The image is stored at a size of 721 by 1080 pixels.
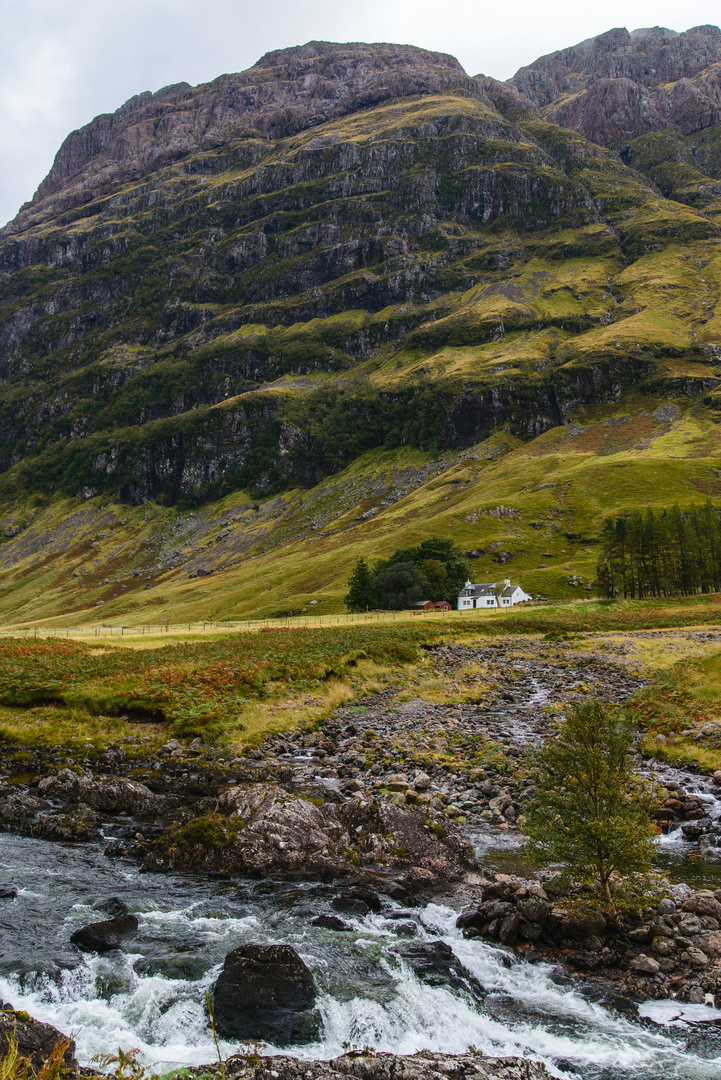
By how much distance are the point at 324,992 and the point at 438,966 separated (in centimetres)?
239

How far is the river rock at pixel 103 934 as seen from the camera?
12891 mm

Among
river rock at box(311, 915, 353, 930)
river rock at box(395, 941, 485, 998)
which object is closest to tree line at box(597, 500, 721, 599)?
river rock at box(311, 915, 353, 930)

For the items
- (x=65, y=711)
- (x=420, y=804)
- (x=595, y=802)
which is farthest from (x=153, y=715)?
(x=595, y=802)

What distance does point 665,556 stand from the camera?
113812mm

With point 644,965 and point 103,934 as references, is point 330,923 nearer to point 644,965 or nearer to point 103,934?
point 103,934

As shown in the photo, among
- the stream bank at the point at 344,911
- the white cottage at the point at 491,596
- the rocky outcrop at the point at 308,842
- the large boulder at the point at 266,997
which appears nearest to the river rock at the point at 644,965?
the stream bank at the point at 344,911

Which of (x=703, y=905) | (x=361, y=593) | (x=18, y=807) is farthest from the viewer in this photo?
(x=361, y=593)

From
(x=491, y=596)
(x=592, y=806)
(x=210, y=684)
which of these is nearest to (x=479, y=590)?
(x=491, y=596)

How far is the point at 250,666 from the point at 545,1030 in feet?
104

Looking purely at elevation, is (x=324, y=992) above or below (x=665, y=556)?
above

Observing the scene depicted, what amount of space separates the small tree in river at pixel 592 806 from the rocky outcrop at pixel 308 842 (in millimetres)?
4130

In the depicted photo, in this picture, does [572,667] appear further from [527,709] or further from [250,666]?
[250,666]

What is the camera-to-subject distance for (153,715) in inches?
1270

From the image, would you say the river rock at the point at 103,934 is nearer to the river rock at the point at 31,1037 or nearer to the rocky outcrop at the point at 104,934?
the rocky outcrop at the point at 104,934
